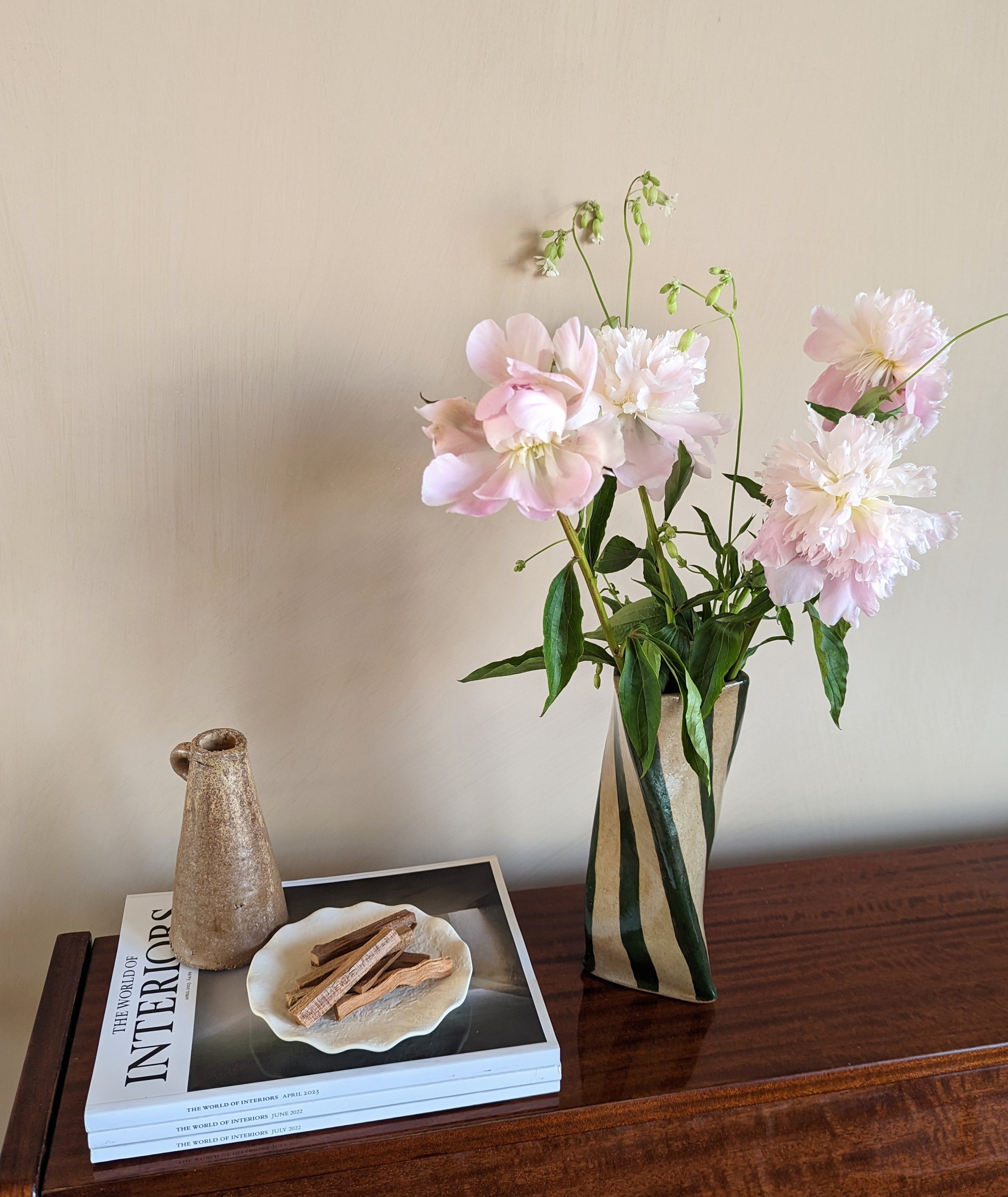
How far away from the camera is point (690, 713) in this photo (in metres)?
0.71

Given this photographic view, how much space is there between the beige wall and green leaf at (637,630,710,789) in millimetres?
245

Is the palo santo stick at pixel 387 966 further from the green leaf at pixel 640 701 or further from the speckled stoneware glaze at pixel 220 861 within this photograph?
the green leaf at pixel 640 701

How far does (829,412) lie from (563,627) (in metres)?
0.26

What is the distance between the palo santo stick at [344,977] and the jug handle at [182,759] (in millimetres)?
201

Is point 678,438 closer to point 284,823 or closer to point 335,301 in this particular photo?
point 335,301

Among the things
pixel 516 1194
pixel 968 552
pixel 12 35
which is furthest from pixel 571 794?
pixel 12 35

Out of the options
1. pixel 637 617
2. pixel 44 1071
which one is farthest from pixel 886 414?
pixel 44 1071

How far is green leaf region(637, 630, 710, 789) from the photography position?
71 centimetres

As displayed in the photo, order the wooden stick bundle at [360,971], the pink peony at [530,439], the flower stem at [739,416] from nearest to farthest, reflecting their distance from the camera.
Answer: the pink peony at [530,439] → the wooden stick bundle at [360,971] → the flower stem at [739,416]

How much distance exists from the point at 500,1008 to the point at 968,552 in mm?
730

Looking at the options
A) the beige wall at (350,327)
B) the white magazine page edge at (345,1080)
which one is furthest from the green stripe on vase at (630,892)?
the beige wall at (350,327)

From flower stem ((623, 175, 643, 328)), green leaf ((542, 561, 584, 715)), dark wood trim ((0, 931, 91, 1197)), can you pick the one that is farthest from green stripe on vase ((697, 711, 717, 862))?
dark wood trim ((0, 931, 91, 1197))

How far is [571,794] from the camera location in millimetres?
1024

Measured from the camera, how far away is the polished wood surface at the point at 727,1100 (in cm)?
66
